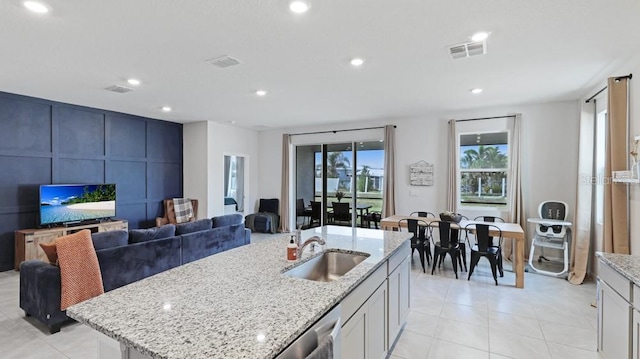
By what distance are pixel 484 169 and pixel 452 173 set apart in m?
0.59

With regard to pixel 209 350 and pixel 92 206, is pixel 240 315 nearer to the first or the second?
pixel 209 350

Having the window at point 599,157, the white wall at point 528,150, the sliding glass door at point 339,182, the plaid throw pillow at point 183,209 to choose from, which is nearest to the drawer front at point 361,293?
the window at point 599,157

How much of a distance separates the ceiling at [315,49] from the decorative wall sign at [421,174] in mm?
1547

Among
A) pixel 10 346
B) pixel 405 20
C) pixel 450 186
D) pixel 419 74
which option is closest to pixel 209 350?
pixel 405 20

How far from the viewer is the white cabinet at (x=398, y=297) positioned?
8.00ft

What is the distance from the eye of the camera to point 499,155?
18.8 feet

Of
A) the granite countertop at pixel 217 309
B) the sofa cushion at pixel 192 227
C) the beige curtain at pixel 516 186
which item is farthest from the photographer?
the beige curtain at pixel 516 186

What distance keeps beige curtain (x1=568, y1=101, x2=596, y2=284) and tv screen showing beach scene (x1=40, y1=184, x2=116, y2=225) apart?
754cm

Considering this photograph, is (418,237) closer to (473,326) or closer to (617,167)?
(473,326)

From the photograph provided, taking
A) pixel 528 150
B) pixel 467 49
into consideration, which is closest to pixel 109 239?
pixel 467 49

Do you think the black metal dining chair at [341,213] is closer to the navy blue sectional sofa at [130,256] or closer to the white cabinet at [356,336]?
the navy blue sectional sofa at [130,256]

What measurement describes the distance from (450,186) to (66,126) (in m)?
7.00

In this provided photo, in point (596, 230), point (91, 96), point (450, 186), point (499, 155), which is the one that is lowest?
point (596, 230)

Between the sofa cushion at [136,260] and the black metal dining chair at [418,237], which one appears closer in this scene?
the sofa cushion at [136,260]
